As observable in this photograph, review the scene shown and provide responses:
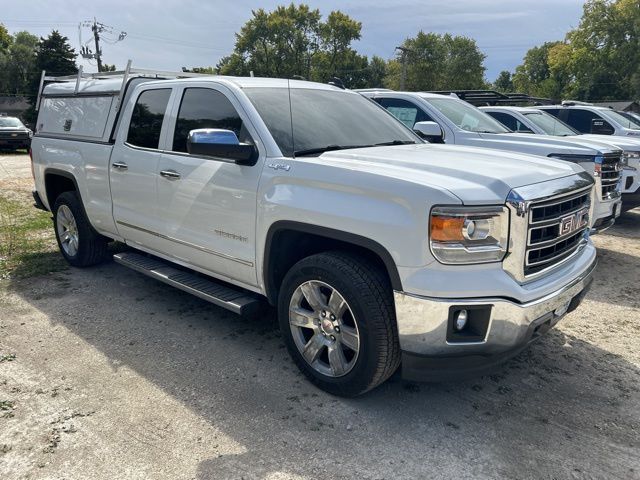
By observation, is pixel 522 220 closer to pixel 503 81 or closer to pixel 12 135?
pixel 12 135

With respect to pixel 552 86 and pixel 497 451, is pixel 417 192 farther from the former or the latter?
pixel 552 86

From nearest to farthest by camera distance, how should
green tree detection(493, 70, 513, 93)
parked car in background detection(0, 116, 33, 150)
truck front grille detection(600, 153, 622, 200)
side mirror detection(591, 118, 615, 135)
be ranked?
truck front grille detection(600, 153, 622, 200) → side mirror detection(591, 118, 615, 135) → parked car in background detection(0, 116, 33, 150) → green tree detection(493, 70, 513, 93)

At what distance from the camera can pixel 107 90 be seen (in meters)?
5.15

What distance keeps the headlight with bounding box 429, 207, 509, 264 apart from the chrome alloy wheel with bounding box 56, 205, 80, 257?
4.52 meters

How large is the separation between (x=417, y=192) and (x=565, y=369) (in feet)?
6.50

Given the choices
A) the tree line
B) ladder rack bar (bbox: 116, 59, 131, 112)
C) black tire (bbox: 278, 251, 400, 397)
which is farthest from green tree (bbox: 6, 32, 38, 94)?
black tire (bbox: 278, 251, 400, 397)

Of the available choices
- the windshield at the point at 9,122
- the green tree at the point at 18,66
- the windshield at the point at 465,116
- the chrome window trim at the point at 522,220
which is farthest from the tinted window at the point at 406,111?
the green tree at the point at 18,66

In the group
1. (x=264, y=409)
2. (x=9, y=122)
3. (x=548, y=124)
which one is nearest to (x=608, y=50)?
(x=548, y=124)

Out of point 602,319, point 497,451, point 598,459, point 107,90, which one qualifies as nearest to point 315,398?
point 497,451

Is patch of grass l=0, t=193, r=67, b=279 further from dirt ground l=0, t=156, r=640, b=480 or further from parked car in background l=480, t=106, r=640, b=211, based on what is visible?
parked car in background l=480, t=106, r=640, b=211

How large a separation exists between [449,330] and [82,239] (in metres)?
4.51

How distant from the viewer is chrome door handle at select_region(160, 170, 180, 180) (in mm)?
4066

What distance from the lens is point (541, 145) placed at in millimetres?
6945

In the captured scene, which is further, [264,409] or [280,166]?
[280,166]
